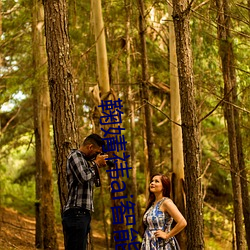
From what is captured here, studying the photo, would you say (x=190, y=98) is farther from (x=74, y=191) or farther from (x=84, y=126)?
(x=84, y=126)

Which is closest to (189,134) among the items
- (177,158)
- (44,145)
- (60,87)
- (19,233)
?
(60,87)

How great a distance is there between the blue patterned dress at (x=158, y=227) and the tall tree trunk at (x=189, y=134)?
3.20ft

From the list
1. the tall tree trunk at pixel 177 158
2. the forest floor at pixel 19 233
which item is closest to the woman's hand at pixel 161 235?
the tall tree trunk at pixel 177 158

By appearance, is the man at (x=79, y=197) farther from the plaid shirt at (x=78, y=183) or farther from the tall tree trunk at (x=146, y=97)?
the tall tree trunk at (x=146, y=97)

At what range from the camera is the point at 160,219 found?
17.9 feet

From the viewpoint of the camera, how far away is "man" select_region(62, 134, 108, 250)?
5.21m

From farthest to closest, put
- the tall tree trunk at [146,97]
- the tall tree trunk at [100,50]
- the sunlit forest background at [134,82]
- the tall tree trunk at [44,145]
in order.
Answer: the tall tree trunk at [44,145]
the tall tree trunk at [146,97]
the sunlit forest background at [134,82]
the tall tree trunk at [100,50]

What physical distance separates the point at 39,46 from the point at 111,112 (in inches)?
130

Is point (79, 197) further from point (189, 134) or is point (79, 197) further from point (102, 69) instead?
point (102, 69)

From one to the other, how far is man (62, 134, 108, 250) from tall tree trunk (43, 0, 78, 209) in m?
0.77

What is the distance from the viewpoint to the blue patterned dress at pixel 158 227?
5445 millimetres

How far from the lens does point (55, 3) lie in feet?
20.5

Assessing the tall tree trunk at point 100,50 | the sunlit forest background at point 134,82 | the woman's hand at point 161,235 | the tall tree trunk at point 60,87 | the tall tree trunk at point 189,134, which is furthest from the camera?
the sunlit forest background at point 134,82

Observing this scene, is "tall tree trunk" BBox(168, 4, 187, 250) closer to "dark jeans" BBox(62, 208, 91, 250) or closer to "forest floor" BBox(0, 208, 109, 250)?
"forest floor" BBox(0, 208, 109, 250)
